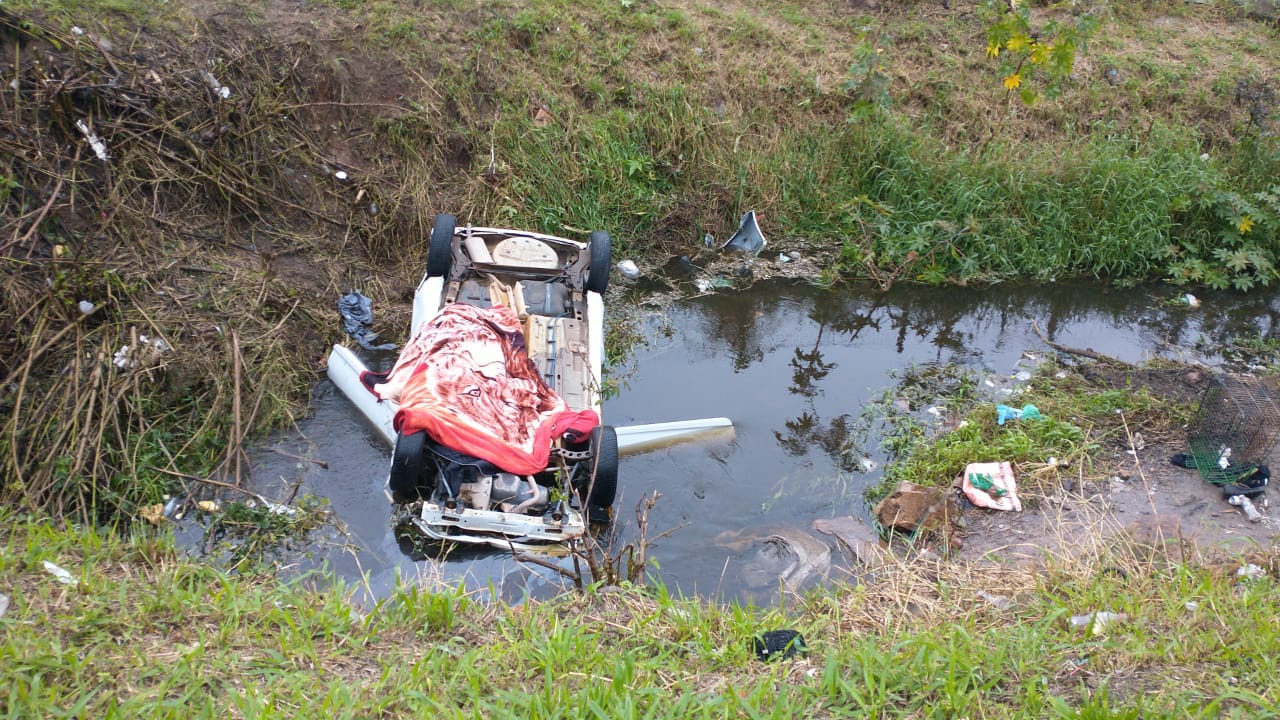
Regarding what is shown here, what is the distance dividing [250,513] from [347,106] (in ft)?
14.9

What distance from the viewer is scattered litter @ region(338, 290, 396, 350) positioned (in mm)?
6855

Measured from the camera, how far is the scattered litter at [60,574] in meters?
3.65

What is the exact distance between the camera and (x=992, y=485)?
565 cm

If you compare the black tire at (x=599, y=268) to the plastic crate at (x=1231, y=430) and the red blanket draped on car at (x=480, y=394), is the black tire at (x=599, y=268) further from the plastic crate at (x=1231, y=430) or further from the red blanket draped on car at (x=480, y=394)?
the plastic crate at (x=1231, y=430)

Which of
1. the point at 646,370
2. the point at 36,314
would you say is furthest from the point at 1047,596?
the point at 36,314

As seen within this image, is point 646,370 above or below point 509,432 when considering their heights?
below

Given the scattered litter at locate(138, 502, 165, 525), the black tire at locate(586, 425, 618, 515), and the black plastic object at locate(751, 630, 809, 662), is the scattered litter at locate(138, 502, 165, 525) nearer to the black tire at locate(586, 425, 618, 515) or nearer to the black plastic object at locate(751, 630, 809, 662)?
the black tire at locate(586, 425, 618, 515)

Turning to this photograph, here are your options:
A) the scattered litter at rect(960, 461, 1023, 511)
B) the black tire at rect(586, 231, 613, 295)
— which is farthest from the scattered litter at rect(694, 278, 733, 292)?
the scattered litter at rect(960, 461, 1023, 511)

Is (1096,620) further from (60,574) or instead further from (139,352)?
(139,352)

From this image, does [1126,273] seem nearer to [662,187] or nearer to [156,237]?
[662,187]

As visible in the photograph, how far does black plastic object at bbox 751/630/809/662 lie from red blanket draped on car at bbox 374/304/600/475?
1645 mm

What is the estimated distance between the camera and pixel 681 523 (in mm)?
5426

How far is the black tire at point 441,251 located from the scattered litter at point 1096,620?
462cm

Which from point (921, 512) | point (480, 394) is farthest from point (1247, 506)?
point (480, 394)
